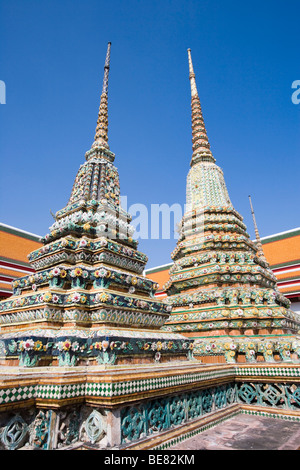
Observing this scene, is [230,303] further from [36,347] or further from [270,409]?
[36,347]

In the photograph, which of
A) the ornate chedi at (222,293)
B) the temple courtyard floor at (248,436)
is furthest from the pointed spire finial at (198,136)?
the temple courtyard floor at (248,436)

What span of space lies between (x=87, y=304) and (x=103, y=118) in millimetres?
5698

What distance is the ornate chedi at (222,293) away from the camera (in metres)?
6.36

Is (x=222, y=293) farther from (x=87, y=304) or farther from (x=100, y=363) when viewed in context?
(x=100, y=363)

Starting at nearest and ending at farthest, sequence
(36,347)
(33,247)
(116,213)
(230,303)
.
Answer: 1. (36,347)
2. (116,213)
3. (230,303)
4. (33,247)

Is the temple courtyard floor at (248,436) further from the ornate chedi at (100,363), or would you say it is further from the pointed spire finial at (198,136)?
the pointed spire finial at (198,136)

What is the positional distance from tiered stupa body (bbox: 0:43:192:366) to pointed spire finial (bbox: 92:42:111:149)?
6.31ft

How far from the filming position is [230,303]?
23.5ft

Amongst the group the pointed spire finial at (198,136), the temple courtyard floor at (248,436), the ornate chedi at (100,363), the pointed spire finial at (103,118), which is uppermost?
the pointed spire finial at (198,136)

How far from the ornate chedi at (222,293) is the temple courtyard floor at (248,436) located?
68.9 inches

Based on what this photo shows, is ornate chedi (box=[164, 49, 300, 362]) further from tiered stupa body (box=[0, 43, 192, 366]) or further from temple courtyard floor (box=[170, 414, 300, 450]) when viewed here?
tiered stupa body (box=[0, 43, 192, 366])

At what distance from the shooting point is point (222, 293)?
7.22m
